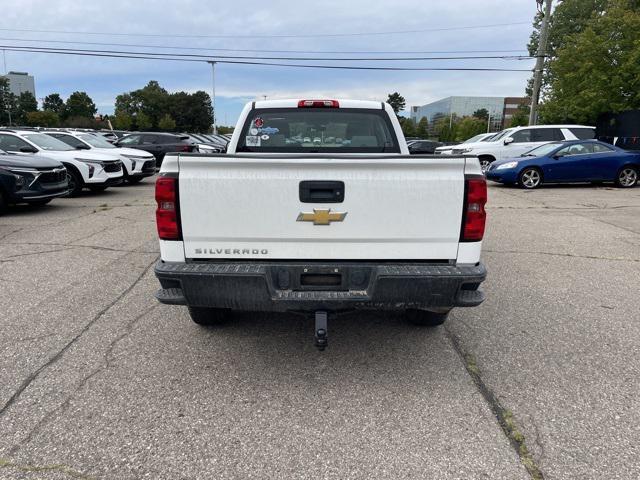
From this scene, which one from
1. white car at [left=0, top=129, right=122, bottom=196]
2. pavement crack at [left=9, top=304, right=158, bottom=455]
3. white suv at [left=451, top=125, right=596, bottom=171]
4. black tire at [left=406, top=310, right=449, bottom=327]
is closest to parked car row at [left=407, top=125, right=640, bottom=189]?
white suv at [left=451, top=125, right=596, bottom=171]

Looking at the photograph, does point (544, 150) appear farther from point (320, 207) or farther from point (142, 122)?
point (142, 122)

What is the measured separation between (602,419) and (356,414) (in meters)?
1.47

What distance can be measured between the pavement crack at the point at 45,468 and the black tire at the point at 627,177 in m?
16.2

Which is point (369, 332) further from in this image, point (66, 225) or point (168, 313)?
point (66, 225)

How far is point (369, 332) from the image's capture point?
4.01m

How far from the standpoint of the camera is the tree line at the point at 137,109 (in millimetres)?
86250

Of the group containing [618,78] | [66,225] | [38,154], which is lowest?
[66,225]

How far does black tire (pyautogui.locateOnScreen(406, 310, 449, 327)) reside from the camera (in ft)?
12.8

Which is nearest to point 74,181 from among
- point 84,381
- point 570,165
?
point 84,381

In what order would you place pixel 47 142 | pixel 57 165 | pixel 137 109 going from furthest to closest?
pixel 137 109, pixel 47 142, pixel 57 165

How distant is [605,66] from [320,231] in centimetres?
2683

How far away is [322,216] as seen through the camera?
293 cm

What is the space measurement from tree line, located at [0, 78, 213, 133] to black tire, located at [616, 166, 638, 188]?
8323 centimetres

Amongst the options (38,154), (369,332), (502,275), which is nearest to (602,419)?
(369,332)
